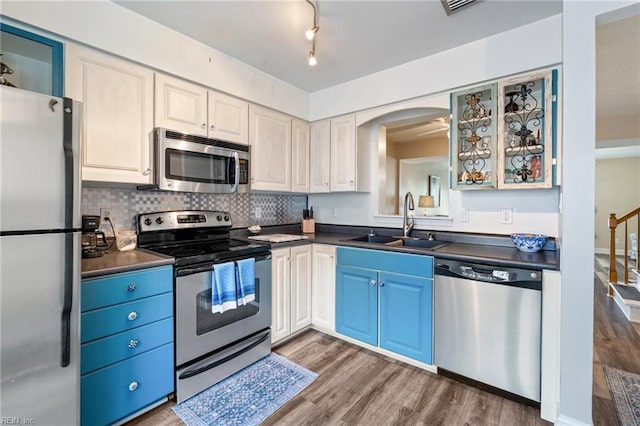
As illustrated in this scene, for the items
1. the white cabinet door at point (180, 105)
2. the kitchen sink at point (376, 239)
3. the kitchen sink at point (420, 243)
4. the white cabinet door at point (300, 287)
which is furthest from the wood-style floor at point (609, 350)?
the white cabinet door at point (180, 105)

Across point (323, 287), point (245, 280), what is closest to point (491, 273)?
point (323, 287)

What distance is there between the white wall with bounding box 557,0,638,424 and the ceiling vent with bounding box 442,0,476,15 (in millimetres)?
502

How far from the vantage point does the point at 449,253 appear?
1.97 metres

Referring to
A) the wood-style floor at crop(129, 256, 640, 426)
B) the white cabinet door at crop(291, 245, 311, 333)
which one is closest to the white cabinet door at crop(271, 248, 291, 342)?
the white cabinet door at crop(291, 245, 311, 333)

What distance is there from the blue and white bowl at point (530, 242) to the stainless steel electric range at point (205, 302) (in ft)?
6.11

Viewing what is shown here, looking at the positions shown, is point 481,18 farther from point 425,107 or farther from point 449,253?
point 449,253

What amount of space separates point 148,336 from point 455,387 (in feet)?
6.48

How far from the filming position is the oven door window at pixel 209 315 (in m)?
1.85

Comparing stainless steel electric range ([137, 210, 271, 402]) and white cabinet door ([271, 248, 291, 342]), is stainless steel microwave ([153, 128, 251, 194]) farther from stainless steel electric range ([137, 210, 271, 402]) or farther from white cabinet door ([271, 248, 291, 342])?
white cabinet door ([271, 248, 291, 342])

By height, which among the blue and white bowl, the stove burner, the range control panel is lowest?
the stove burner

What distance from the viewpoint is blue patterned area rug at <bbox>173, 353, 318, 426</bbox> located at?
167 centimetres

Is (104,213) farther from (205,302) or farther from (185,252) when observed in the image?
Result: (205,302)

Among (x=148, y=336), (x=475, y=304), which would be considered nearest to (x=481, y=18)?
(x=475, y=304)

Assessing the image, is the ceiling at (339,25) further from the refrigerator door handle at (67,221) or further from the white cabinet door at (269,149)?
the refrigerator door handle at (67,221)
